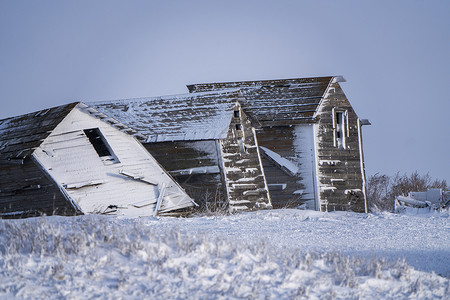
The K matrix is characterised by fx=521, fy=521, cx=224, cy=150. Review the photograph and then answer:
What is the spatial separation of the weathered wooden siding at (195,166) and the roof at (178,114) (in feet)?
1.20

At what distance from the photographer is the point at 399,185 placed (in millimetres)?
30750

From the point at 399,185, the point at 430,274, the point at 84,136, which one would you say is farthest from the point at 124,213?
the point at 399,185

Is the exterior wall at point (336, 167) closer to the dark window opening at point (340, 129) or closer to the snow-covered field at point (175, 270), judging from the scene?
the dark window opening at point (340, 129)

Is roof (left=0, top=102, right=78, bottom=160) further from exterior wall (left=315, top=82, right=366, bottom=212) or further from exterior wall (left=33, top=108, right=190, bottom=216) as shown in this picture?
exterior wall (left=315, top=82, right=366, bottom=212)

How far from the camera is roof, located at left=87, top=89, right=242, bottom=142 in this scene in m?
17.6

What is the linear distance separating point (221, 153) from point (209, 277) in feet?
38.4

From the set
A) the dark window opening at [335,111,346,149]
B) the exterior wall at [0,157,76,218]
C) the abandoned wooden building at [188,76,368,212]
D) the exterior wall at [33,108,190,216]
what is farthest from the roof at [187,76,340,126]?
the exterior wall at [0,157,76,218]

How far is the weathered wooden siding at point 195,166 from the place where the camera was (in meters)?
17.4

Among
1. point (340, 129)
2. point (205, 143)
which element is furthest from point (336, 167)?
point (205, 143)

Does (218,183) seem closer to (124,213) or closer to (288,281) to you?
(124,213)

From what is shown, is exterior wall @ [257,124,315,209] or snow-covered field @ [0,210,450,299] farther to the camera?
exterior wall @ [257,124,315,209]

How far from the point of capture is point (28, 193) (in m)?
15.1

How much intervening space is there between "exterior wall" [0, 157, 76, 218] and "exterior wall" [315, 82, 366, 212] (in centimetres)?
1071

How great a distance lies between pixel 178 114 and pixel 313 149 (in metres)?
6.16
